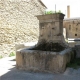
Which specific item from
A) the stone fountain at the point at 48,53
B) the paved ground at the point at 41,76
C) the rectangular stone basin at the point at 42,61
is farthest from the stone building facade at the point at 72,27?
the paved ground at the point at 41,76

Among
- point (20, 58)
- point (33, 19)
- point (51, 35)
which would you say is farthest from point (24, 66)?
point (33, 19)

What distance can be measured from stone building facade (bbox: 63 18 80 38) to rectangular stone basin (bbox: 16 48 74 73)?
18681mm

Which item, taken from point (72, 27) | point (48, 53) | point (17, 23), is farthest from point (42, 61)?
point (72, 27)

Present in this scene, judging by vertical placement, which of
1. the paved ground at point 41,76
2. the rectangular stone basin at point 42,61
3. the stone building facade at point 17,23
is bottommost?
the paved ground at point 41,76

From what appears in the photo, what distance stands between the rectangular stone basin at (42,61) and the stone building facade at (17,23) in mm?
4643

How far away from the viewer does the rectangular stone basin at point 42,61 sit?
451 centimetres

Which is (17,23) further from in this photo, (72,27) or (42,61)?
(72,27)

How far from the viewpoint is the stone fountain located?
4569mm

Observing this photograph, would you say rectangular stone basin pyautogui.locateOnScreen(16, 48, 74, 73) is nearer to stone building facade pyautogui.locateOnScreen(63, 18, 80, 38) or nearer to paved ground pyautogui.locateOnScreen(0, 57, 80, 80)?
paved ground pyautogui.locateOnScreen(0, 57, 80, 80)

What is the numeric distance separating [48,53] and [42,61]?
0.35m

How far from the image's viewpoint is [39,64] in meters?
4.80

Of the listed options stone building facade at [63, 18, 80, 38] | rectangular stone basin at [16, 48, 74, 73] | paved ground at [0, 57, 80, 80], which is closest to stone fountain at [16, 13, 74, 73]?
rectangular stone basin at [16, 48, 74, 73]

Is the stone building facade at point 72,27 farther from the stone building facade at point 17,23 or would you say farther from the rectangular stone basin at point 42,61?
the rectangular stone basin at point 42,61

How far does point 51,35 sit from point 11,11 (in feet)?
18.2
